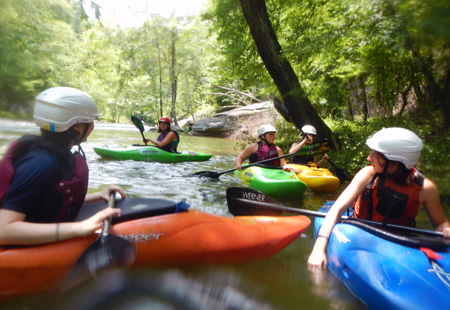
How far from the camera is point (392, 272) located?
5.92 ft

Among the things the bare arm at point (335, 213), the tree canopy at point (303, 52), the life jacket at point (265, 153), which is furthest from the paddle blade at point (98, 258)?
the life jacket at point (265, 153)

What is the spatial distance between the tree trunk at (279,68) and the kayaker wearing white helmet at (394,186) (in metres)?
4.38

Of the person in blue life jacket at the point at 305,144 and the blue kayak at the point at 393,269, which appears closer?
the blue kayak at the point at 393,269

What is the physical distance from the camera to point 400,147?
207cm

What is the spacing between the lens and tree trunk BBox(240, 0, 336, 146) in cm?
616

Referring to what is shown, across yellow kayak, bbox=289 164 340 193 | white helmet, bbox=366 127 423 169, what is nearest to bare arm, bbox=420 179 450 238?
white helmet, bbox=366 127 423 169

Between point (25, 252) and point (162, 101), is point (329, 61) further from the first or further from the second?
point (162, 101)

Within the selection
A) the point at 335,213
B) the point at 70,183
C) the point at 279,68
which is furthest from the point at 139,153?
the point at 335,213

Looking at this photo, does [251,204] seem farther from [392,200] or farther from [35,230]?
[35,230]

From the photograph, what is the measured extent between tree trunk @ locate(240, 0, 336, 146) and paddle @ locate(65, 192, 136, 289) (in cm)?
532

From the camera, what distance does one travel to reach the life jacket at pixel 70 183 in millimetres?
1544

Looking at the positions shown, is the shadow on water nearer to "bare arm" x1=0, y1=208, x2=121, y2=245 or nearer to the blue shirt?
the blue shirt

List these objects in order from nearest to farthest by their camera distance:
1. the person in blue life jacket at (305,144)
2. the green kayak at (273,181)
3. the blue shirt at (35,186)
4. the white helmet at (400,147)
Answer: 1. the blue shirt at (35,186)
2. the white helmet at (400,147)
3. the green kayak at (273,181)
4. the person in blue life jacket at (305,144)

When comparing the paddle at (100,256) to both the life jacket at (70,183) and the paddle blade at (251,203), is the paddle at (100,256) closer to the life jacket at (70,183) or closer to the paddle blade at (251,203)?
the life jacket at (70,183)
